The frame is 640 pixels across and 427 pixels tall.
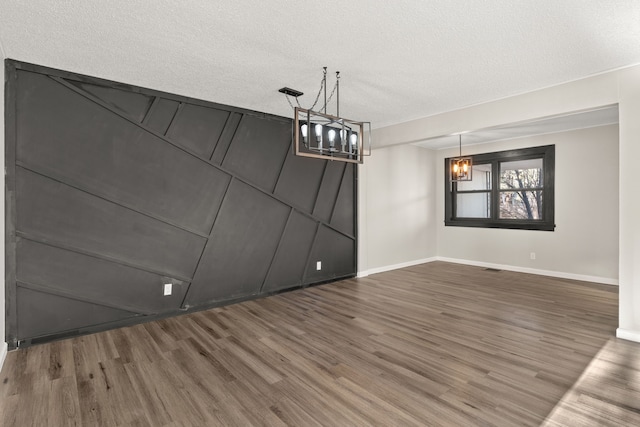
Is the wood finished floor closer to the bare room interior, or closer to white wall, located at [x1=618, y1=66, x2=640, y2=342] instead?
the bare room interior

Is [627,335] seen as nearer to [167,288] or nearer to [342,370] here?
[342,370]

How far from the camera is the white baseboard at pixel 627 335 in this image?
9.71 ft

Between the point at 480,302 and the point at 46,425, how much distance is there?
4329 millimetres

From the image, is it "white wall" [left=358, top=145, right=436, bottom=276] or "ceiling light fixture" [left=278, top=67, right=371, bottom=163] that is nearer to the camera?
"ceiling light fixture" [left=278, top=67, right=371, bottom=163]

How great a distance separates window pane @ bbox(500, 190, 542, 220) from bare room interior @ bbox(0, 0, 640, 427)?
726mm

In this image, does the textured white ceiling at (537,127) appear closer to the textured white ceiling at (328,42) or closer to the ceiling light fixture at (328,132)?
the textured white ceiling at (328,42)

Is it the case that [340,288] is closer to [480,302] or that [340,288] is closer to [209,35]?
[480,302]

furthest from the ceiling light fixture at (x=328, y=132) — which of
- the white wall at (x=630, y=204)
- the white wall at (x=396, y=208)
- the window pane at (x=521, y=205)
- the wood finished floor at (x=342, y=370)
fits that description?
the window pane at (x=521, y=205)

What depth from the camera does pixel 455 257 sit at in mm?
7082

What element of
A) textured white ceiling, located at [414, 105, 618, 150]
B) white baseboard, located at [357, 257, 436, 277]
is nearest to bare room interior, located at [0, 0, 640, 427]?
textured white ceiling, located at [414, 105, 618, 150]

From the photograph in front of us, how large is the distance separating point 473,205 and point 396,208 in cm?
183

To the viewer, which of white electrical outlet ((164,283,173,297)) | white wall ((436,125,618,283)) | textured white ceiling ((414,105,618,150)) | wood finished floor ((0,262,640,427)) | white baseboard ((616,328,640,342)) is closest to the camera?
wood finished floor ((0,262,640,427))

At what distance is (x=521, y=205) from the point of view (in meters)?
6.16

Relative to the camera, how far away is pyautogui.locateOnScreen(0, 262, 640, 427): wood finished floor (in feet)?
6.36
